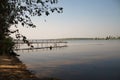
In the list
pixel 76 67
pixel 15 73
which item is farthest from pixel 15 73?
pixel 76 67

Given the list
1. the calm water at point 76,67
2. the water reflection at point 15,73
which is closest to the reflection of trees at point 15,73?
the water reflection at point 15,73

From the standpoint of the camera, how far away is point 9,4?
611 cm

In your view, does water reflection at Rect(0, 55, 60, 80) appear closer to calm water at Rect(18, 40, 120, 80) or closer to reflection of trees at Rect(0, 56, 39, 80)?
reflection of trees at Rect(0, 56, 39, 80)

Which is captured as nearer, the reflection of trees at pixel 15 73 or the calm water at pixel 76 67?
the reflection of trees at pixel 15 73

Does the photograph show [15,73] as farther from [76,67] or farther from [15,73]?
[76,67]

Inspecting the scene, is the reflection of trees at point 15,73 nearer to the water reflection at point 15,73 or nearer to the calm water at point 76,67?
the water reflection at point 15,73

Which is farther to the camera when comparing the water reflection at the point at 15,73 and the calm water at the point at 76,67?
the calm water at the point at 76,67

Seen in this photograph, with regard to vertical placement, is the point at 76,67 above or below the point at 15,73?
below

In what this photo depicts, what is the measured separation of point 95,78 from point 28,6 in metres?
16.3

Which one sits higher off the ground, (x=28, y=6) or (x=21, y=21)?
(x=28, y=6)

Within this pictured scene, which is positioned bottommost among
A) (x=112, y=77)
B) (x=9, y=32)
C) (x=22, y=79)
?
(x=112, y=77)

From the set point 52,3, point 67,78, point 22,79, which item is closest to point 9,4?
point 52,3

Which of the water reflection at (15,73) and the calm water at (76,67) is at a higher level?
the water reflection at (15,73)

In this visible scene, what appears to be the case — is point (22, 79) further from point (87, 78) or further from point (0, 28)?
point (0, 28)
